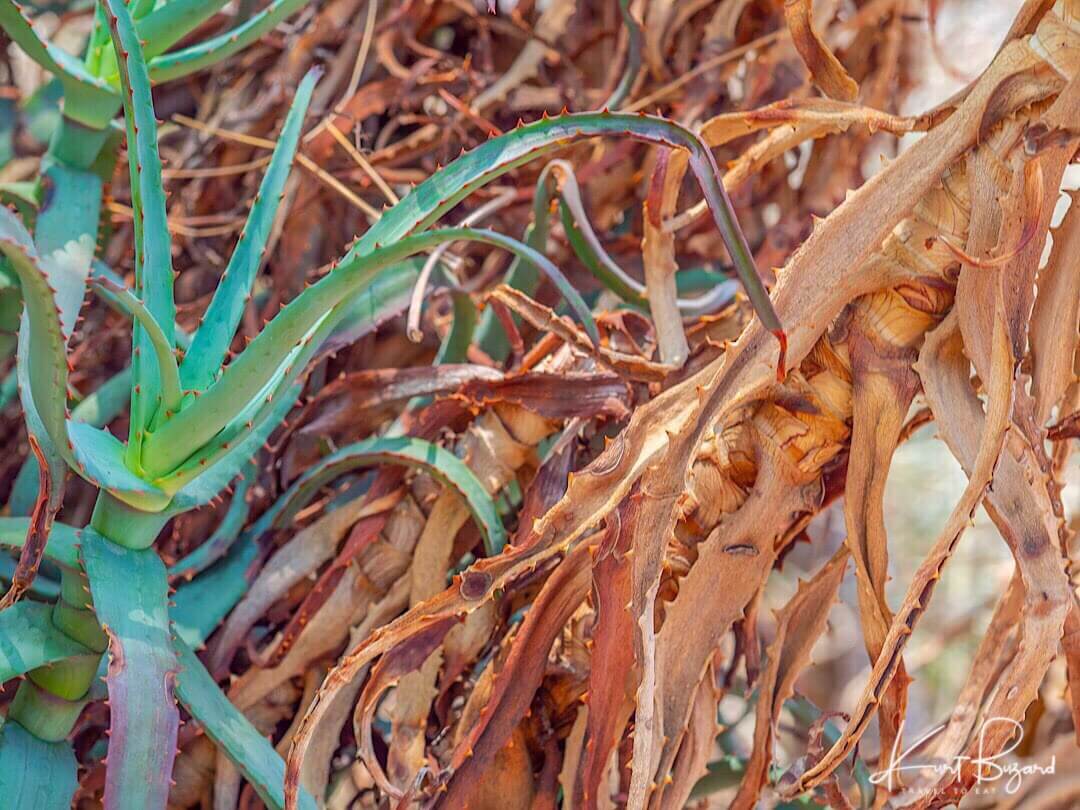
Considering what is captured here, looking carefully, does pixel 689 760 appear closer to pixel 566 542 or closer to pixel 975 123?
pixel 566 542

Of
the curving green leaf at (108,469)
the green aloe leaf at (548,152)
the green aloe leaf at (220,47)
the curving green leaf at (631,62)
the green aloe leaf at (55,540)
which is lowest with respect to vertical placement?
the green aloe leaf at (55,540)

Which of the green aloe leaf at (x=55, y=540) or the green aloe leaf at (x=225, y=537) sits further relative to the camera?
the green aloe leaf at (x=225, y=537)

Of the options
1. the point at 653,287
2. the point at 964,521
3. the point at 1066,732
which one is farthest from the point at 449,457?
the point at 1066,732

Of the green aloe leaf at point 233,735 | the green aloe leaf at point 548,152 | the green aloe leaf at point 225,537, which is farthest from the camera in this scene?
the green aloe leaf at point 225,537

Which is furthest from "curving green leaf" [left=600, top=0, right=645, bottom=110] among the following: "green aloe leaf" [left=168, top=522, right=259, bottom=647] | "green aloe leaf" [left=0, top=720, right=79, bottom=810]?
"green aloe leaf" [left=0, top=720, right=79, bottom=810]

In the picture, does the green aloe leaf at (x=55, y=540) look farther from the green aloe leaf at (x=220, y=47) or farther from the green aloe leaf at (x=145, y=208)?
the green aloe leaf at (x=220, y=47)

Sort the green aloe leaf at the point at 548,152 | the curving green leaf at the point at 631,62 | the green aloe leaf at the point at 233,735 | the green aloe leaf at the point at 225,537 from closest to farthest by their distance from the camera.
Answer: the green aloe leaf at the point at 548,152, the green aloe leaf at the point at 233,735, the green aloe leaf at the point at 225,537, the curving green leaf at the point at 631,62

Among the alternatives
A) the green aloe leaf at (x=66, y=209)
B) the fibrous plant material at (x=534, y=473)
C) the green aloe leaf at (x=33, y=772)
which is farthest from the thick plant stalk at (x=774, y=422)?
the green aloe leaf at (x=66, y=209)

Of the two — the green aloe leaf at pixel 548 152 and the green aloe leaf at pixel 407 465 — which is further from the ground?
the green aloe leaf at pixel 548 152

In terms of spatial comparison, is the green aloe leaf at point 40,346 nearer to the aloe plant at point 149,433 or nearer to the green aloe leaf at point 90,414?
the aloe plant at point 149,433
